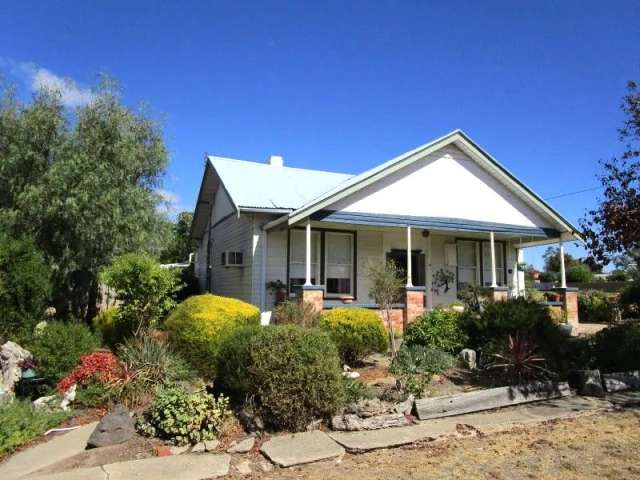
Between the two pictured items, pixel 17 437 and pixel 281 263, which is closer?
pixel 17 437

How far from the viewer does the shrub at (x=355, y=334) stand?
33.3 ft

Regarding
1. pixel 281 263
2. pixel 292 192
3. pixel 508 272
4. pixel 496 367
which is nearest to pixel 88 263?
pixel 281 263

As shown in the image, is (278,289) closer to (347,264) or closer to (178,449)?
(347,264)

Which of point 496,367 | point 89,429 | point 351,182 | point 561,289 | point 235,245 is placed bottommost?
point 89,429

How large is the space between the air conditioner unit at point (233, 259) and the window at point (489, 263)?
897 cm

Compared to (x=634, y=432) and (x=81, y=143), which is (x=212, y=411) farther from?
(x=81, y=143)

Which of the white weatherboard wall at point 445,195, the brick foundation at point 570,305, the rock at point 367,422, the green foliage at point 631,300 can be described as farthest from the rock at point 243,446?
the green foliage at point 631,300

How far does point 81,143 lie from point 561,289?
15.2 m

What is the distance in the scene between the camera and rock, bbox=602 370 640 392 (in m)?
8.61

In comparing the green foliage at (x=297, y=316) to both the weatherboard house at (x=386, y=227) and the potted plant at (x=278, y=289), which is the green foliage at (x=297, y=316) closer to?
the weatherboard house at (x=386, y=227)

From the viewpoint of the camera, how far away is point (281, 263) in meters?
15.4

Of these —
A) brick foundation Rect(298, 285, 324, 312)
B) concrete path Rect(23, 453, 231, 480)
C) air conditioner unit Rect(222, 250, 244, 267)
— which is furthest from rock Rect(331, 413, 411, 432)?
air conditioner unit Rect(222, 250, 244, 267)

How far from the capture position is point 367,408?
6.75 m

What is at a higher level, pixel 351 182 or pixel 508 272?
pixel 351 182
